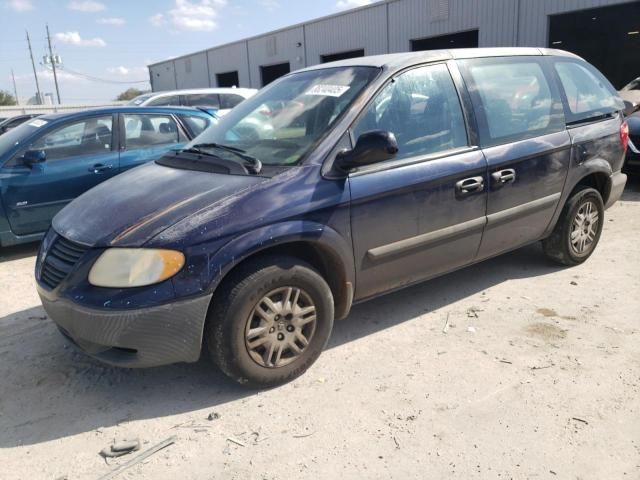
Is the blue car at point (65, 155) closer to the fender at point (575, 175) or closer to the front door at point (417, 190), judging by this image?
the front door at point (417, 190)

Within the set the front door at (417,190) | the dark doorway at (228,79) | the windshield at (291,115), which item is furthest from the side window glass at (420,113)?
the dark doorway at (228,79)

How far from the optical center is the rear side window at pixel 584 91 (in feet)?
14.0

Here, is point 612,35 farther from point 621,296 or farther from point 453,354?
point 453,354

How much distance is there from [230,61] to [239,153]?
32903mm

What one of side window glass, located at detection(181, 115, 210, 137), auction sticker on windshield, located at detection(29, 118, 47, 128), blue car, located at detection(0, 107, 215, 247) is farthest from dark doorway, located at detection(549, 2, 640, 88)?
auction sticker on windshield, located at detection(29, 118, 47, 128)

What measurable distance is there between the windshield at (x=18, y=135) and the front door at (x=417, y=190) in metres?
4.20

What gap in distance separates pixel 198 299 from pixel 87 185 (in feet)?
12.4

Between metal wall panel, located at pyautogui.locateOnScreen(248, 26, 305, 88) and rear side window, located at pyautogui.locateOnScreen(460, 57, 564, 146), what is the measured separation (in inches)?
946

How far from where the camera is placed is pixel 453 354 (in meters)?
3.25

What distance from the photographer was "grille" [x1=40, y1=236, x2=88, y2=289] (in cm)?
271

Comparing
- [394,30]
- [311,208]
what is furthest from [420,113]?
[394,30]

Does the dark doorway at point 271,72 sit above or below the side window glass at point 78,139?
above

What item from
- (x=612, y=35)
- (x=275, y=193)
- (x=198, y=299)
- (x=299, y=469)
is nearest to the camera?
(x=299, y=469)

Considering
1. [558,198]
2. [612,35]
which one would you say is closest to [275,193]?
[558,198]
